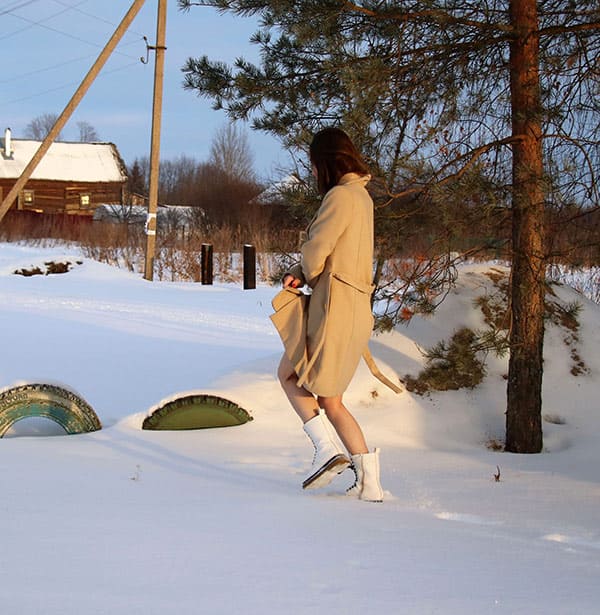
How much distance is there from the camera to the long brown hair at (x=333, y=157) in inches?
159

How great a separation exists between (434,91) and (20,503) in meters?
3.71

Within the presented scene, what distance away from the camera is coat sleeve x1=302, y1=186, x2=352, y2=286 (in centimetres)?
391

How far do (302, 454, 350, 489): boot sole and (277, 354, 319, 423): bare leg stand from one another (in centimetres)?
23

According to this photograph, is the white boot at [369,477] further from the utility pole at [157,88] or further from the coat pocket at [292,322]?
the utility pole at [157,88]

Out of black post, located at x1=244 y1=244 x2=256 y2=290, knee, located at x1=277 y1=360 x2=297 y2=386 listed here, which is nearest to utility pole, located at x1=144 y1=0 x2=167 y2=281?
black post, located at x1=244 y1=244 x2=256 y2=290

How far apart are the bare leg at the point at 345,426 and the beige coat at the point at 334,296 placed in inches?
2.7

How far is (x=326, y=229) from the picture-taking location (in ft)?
12.8

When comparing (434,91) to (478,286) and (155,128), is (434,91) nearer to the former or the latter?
(478,286)

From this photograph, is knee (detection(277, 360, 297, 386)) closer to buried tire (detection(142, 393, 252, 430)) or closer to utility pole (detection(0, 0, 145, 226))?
buried tire (detection(142, 393, 252, 430))

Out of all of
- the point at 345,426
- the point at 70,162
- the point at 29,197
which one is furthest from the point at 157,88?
the point at 70,162

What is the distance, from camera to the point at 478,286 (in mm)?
7090

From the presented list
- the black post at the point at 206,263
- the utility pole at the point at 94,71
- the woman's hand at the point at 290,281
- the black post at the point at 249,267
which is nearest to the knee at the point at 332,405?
the woman's hand at the point at 290,281

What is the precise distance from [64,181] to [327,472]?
50897mm

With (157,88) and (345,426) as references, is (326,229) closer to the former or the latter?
(345,426)
